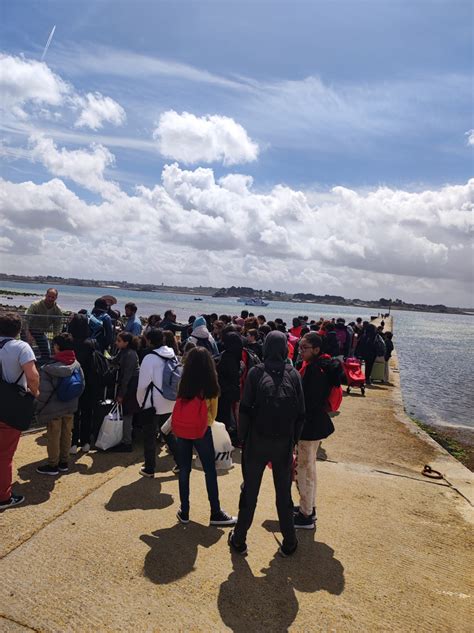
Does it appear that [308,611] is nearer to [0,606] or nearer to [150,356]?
[0,606]

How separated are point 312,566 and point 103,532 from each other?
1798mm

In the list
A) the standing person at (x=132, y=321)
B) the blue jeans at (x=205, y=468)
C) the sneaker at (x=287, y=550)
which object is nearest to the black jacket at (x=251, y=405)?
the blue jeans at (x=205, y=468)

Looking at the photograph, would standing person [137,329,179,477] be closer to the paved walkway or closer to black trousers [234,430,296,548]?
the paved walkway

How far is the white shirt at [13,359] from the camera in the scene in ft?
13.6

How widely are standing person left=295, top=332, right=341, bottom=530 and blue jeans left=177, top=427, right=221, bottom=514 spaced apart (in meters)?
0.84

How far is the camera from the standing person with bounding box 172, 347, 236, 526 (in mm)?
4164

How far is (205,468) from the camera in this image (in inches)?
167

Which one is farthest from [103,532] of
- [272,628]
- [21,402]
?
[272,628]

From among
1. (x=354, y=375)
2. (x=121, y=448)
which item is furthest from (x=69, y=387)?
(x=354, y=375)

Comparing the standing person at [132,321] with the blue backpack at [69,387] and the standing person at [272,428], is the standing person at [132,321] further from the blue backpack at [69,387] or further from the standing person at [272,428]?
the standing person at [272,428]

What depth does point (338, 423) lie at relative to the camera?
8359 millimetres

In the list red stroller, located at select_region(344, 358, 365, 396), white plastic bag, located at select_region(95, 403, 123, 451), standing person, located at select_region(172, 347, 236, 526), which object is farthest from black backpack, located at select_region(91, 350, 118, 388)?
red stroller, located at select_region(344, 358, 365, 396)

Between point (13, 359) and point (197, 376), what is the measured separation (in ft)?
5.59

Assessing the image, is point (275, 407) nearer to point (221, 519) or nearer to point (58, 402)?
point (221, 519)
